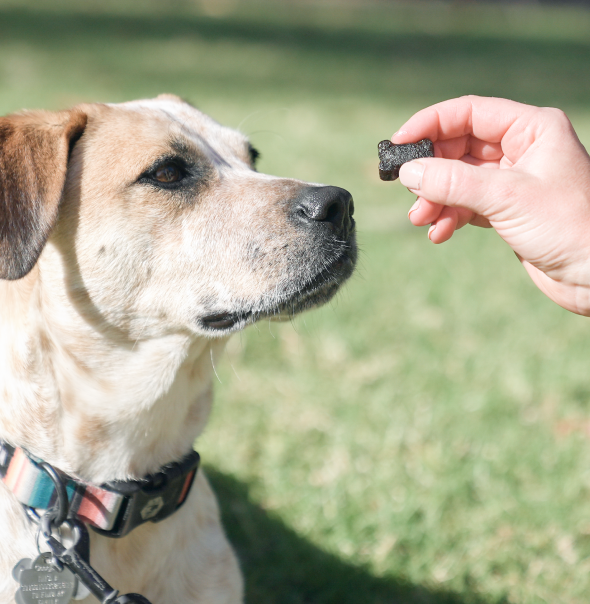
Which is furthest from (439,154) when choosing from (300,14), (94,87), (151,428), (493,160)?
(300,14)

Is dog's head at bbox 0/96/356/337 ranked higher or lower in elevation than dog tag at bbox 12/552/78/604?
higher

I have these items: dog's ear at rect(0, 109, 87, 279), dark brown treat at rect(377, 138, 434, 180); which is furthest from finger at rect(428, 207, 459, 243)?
dog's ear at rect(0, 109, 87, 279)

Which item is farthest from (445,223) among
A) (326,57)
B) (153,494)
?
(326,57)

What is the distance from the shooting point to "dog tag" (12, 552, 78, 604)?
2076 millimetres

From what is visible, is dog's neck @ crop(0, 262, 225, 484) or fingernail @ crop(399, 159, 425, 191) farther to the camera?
Answer: dog's neck @ crop(0, 262, 225, 484)

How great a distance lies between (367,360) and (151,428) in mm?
2535

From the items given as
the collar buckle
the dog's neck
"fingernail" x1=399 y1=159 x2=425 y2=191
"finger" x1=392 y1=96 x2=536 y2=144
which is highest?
"finger" x1=392 y1=96 x2=536 y2=144

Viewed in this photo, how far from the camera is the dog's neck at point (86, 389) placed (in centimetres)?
227

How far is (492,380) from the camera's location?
454 cm

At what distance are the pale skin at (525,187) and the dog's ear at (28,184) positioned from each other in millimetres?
1134

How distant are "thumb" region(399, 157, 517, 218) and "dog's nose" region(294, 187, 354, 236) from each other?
436mm

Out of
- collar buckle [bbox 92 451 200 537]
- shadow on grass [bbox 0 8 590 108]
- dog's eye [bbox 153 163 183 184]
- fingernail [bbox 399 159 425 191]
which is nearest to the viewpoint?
fingernail [bbox 399 159 425 191]

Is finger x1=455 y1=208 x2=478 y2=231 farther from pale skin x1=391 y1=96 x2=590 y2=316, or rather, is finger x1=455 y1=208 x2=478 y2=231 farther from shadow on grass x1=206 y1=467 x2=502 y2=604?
shadow on grass x1=206 y1=467 x2=502 y2=604

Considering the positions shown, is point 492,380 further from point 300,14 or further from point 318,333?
point 300,14
